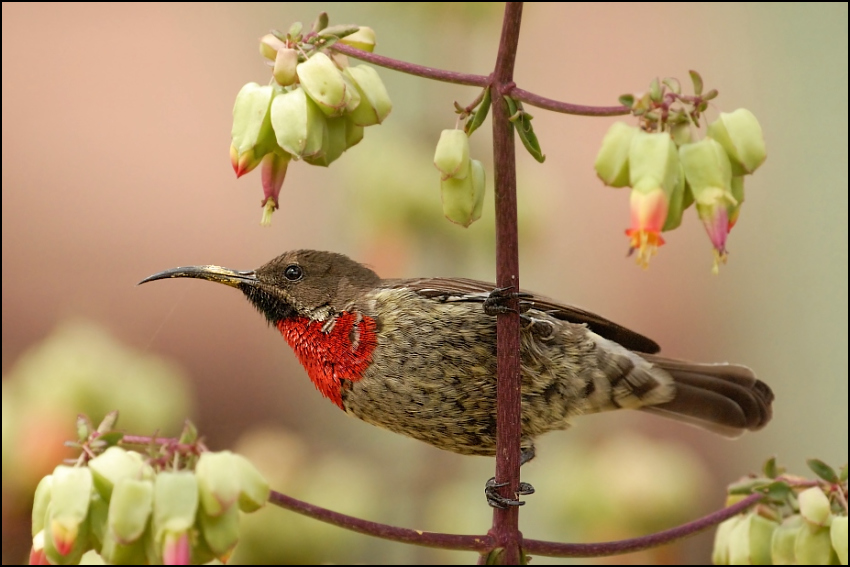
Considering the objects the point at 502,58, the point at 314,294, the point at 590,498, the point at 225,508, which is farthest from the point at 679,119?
the point at 590,498

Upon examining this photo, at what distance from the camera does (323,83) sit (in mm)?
1733

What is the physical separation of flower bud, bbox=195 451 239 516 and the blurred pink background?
2919 millimetres

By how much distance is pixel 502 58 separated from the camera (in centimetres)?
167

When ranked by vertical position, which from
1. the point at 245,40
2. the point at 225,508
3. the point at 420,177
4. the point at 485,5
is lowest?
the point at 225,508

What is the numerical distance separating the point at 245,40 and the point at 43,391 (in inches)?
164

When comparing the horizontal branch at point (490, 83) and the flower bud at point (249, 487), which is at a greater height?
the horizontal branch at point (490, 83)

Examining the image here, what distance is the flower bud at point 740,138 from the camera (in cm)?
178

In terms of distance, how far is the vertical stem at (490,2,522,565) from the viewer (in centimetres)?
167

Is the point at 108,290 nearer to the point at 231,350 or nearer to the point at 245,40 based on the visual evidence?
the point at 231,350

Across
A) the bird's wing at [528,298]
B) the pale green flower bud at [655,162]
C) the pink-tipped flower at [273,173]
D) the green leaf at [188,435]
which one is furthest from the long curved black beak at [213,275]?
the pale green flower bud at [655,162]

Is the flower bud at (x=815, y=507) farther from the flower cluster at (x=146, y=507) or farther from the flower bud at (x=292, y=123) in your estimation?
the flower bud at (x=292, y=123)

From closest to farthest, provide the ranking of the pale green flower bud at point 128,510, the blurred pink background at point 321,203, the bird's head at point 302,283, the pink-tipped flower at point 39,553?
the pale green flower bud at point 128,510, the pink-tipped flower at point 39,553, the bird's head at point 302,283, the blurred pink background at point 321,203

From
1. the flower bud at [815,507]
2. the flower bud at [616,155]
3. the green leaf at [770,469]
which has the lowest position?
the flower bud at [815,507]

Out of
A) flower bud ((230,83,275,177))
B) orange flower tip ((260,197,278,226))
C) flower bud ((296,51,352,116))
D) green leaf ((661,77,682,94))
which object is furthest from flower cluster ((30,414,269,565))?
green leaf ((661,77,682,94))
